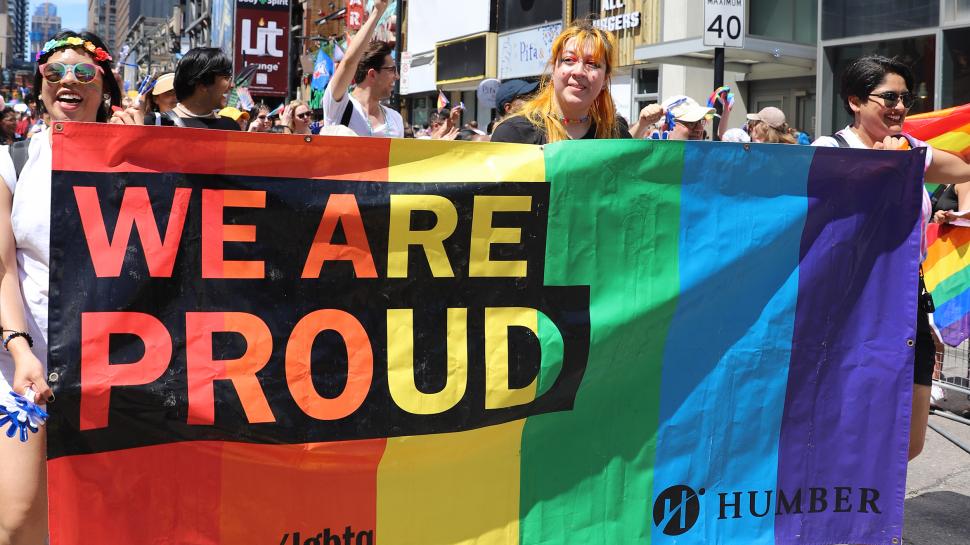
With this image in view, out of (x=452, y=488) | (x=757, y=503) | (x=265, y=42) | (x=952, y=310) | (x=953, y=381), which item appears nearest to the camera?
(x=452, y=488)

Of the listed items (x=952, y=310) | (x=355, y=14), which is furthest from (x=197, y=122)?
(x=355, y=14)

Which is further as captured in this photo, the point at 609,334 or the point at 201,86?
the point at 201,86

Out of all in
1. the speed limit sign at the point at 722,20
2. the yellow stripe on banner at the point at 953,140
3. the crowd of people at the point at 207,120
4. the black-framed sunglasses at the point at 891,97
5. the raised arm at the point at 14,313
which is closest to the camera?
the raised arm at the point at 14,313

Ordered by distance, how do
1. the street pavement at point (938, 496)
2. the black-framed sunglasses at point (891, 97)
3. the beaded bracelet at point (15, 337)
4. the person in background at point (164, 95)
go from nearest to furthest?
the beaded bracelet at point (15, 337), the black-framed sunglasses at point (891, 97), the street pavement at point (938, 496), the person in background at point (164, 95)

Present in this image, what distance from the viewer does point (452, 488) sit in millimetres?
3148

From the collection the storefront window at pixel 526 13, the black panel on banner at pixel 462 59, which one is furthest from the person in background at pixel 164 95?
the black panel on banner at pixel 462 59

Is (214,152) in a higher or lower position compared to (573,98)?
lower

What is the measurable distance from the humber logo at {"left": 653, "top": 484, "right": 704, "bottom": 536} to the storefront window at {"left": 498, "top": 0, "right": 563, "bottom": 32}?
20027 mm

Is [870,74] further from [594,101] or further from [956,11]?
[956,11]

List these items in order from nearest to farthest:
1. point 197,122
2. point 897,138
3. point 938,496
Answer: point 897,138 < point 938,496 < point 197,122

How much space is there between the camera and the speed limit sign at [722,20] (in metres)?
7.57

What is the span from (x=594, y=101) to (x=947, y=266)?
3223 millimetres

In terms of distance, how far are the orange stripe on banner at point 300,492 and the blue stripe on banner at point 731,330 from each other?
105cm

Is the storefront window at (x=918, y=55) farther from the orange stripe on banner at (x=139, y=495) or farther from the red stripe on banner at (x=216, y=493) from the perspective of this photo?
the orange stripe on banner at (x=139, y=495)
